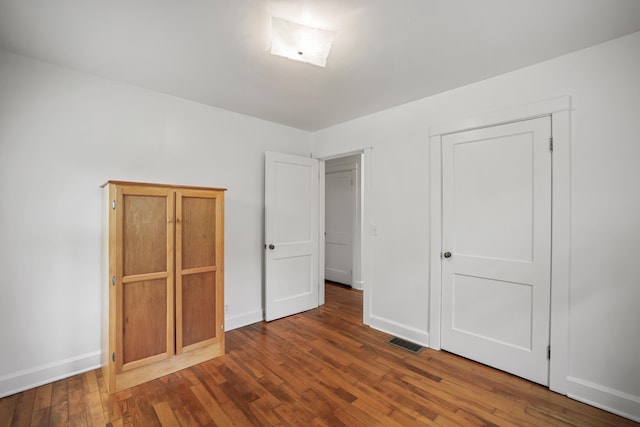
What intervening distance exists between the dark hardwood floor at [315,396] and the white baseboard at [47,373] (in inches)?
2.1

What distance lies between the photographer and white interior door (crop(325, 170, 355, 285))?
5180mm

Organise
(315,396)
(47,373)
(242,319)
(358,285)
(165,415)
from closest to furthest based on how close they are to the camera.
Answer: (165,415) < (315,396) < (47,373) < (242,319) < (358,285)

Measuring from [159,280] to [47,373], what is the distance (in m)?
1.08

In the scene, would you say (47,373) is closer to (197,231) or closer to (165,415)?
(165,415)

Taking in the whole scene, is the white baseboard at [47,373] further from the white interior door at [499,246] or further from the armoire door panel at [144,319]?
the white interior door at [499,246]

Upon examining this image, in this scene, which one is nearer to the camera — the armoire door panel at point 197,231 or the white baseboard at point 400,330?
the armoire door panel at point 197,231

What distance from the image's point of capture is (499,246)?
2373 mm

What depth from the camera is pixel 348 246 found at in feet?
17.1

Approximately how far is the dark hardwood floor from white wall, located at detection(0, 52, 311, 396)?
0.32m

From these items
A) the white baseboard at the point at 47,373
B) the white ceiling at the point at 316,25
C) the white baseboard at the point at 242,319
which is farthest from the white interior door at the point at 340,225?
the white baseboard at the point at 47,373

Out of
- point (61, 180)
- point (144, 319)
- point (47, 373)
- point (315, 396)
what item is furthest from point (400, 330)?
point (61, 180)

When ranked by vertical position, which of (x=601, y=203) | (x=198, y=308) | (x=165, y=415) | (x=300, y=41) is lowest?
(x=165, y=415)

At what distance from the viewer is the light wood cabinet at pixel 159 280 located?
2.07 m

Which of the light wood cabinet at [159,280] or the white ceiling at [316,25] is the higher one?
the white ceiling at [316,25]
